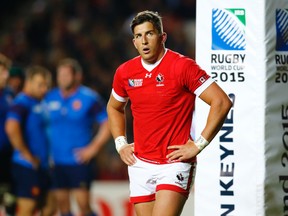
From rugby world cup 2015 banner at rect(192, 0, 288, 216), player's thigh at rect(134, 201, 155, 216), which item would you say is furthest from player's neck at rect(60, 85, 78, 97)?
player's thigh at rect(134, 201, 155, 216)

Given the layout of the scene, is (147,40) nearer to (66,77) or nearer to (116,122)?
(116,122)

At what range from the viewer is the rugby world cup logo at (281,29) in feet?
25.3

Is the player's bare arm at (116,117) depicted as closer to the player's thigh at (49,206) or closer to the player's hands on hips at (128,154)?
the player's hands on hips at (128,154)

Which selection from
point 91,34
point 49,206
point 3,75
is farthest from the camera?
point 91,34

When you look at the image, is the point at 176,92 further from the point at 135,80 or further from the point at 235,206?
the point at 235,206

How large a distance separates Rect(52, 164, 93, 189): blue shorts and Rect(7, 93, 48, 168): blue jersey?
1.40 ft

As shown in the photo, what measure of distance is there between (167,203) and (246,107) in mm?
1416

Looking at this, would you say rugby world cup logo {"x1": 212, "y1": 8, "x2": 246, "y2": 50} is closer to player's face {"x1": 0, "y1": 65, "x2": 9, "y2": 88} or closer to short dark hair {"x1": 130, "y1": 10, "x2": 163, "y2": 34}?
short dark hair {"x1": 130, "y1": 10, "x2": 163, "y2": 34}

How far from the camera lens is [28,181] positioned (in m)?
11.4

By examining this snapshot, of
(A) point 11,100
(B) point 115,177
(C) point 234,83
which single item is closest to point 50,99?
(A) point 11,100

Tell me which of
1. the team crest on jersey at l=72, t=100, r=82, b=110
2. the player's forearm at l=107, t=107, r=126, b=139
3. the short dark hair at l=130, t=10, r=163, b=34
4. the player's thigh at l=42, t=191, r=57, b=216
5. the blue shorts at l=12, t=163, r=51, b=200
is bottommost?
the player's thigh at l=42, t=191, r=57, b=216

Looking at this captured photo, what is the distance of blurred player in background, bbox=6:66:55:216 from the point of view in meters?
11.4

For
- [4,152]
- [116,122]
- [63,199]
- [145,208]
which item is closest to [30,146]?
[4,152]

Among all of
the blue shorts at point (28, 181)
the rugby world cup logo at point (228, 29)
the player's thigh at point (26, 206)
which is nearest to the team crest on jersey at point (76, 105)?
the blue shorts at point (28, 181)
